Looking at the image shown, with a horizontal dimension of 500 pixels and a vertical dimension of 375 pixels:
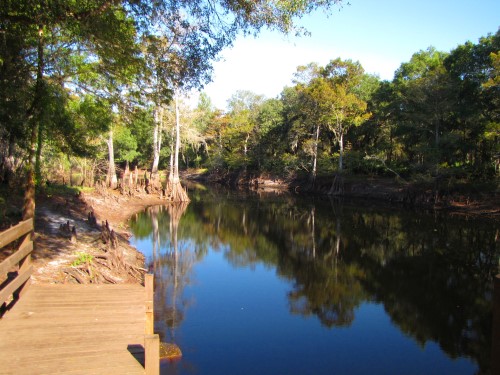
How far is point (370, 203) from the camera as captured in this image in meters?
33.2

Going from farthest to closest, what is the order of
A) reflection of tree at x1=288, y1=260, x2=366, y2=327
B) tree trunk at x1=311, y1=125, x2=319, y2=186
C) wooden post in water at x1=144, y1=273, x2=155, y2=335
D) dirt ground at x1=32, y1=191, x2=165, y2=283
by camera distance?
tree trunk at x1=311, y1=125, x2=319, y2=186
reflection of tree at x1=288, y1=260, x2=366, y2=327
dirt ground at x1=32, y1=191, x2=165, y2=283
wooden post in water at x1=144, y1=273, x2=155, y2=335

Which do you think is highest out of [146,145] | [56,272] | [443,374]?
[146,145]

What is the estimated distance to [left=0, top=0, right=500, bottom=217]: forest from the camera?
9.46 m

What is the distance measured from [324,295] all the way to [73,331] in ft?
26.8

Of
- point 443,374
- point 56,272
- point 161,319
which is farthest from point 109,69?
point 443,374

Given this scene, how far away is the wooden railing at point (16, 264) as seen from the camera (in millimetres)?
5221

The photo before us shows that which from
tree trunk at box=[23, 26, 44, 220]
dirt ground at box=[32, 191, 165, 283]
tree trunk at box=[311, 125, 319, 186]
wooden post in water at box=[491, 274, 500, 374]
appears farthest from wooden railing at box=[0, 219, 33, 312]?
tree trunk at box=[311, 125, 319, 186]

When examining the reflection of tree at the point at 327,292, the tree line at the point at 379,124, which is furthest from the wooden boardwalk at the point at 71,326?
the tree line at the point at 379,124

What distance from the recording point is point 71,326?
5336 mm

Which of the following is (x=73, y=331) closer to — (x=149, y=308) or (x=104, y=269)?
(x=149, y=308)

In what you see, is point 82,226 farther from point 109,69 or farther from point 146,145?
point 146,145

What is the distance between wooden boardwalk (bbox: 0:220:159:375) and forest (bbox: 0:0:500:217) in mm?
3486

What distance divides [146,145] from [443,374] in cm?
5484

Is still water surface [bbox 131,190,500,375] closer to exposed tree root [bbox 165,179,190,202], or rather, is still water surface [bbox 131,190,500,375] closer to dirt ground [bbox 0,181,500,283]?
dirt ground [bbox 0,181,500,283]
